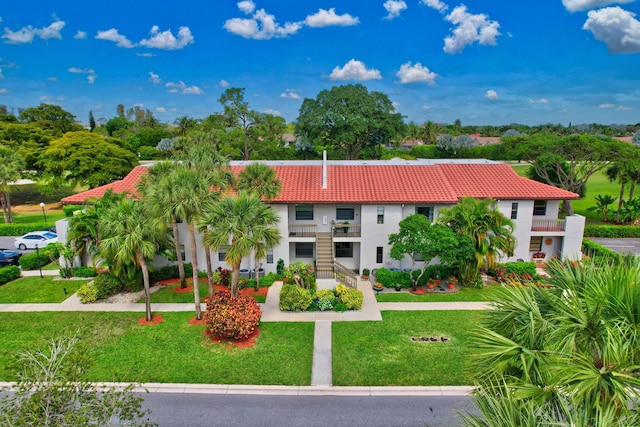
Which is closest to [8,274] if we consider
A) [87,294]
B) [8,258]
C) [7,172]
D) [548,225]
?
Answer: [8,258]

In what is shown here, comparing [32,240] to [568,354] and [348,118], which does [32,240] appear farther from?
[568,354]

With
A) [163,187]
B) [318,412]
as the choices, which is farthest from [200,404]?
[163,187]

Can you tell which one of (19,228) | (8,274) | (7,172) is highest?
(7,172)

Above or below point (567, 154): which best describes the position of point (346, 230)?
below

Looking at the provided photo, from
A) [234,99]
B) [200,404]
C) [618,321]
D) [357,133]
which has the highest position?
[234,99]

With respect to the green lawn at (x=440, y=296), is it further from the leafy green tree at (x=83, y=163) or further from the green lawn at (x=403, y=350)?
the leafy green tree at (x=83, y=163)

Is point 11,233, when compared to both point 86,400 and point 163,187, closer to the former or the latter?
point 163,187
